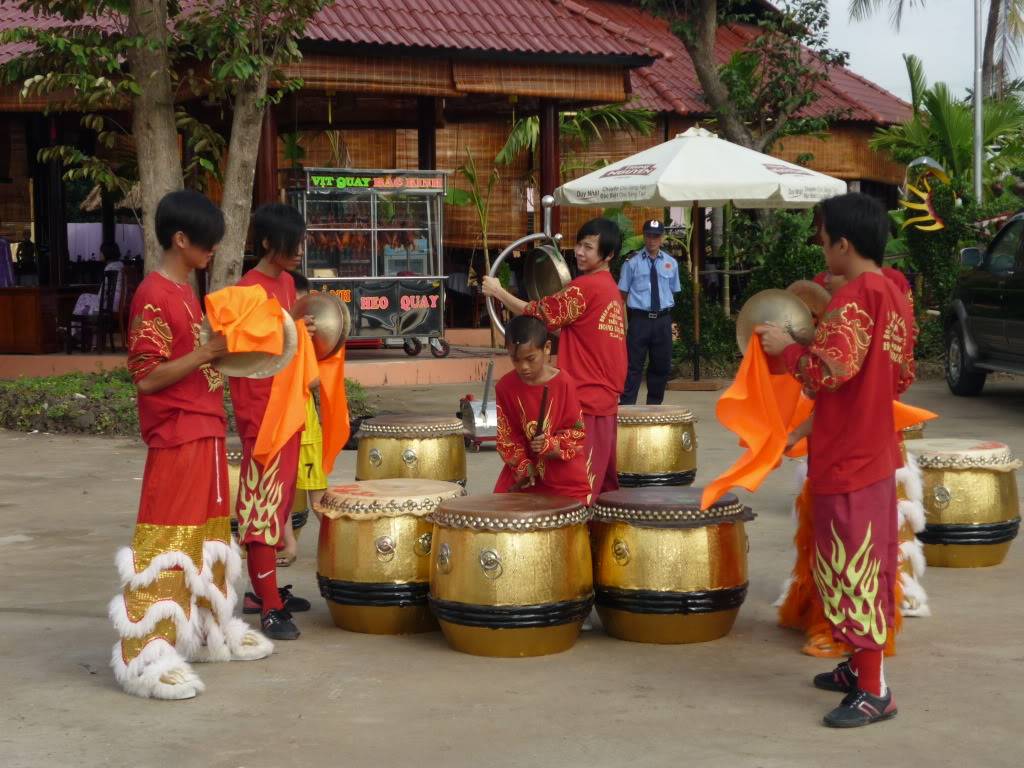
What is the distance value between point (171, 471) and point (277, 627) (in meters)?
1.08

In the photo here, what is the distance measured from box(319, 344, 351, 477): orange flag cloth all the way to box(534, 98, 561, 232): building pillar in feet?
35.4

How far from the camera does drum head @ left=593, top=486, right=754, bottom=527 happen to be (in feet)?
18.4

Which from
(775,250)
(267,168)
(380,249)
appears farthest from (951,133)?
(267,168)

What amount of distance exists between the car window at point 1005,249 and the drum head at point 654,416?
6.23 m

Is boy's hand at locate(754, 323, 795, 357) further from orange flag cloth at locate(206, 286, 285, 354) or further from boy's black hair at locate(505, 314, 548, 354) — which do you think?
orange flag cloth at locate(206, 286, 285, 354)

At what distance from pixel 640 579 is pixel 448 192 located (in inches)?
577

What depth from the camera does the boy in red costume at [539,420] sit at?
584 centimetres

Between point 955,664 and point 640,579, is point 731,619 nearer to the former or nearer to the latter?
point 640,579

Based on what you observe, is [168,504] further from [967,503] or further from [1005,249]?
[1005,249]

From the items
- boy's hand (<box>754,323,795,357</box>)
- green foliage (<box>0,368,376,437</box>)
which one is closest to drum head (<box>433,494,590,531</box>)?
boy's hand (<box>754,323,795,357</box>)

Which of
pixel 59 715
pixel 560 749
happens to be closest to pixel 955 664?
pixel 560 749

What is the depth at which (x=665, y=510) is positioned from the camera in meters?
5.61

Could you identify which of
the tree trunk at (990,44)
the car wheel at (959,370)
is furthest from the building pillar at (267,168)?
the tree trunk at (990,44)

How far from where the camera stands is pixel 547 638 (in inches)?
218
